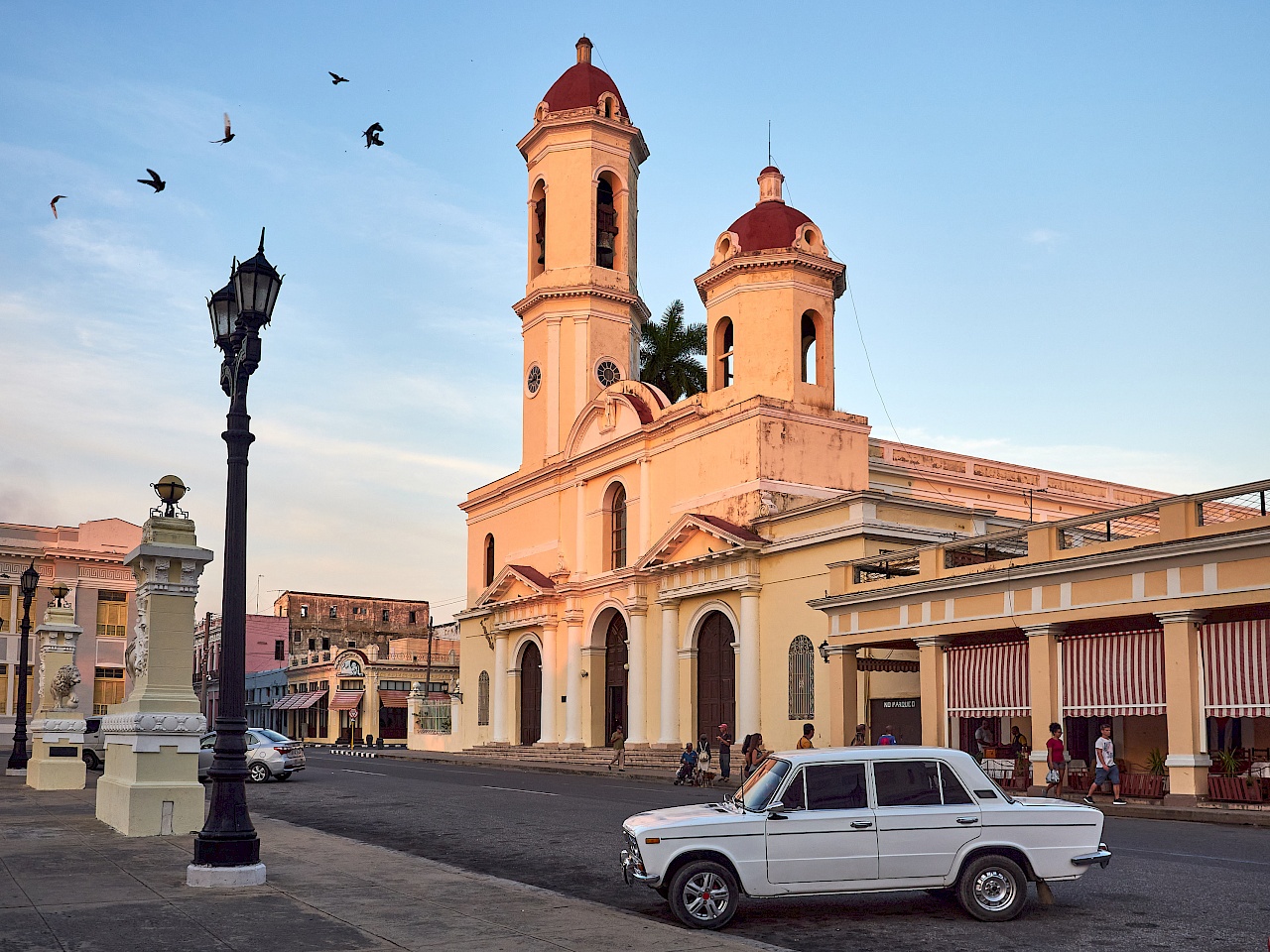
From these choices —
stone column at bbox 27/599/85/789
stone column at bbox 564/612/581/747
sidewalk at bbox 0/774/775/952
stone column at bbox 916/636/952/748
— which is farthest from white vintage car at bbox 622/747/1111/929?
stone column at bbox 564/612/581/747

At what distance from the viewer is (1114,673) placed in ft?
74.0

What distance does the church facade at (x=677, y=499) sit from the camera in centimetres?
3366

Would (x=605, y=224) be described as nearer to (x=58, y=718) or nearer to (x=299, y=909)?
(x=58, y=718)

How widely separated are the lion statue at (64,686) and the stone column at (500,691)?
2483cm

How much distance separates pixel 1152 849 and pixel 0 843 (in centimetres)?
1295

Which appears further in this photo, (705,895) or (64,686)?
(64,686)

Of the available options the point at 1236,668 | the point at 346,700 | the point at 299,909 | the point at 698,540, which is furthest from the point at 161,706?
the point at 346,700

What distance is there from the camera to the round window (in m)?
47.8

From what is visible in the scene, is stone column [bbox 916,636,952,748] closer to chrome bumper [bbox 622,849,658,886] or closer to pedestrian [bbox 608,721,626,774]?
pedestrian [bbox 608,721,626,774]

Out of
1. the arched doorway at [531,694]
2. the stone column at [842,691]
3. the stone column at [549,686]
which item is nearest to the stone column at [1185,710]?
the stone column at [842,691]

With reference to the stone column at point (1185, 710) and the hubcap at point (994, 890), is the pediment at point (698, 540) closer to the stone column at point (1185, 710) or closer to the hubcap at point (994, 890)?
the stone column at point (1185, 710)

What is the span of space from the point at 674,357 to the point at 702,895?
170 ft

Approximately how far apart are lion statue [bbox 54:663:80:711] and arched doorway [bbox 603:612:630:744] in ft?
67.7

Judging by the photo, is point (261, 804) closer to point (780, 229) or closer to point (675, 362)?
point (780, 229)
